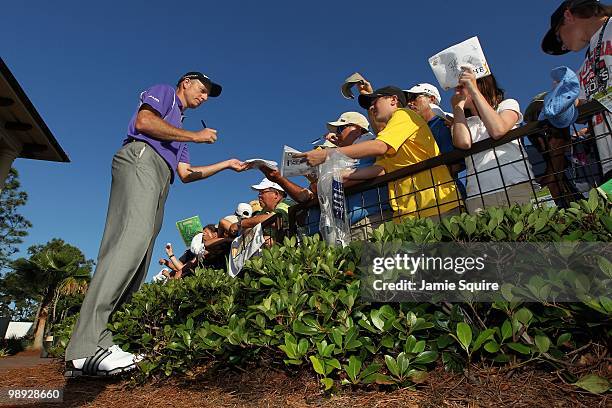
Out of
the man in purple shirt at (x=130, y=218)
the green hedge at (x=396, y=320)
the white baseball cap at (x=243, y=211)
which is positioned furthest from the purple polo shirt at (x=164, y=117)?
the white baseball cap at (x=243, y=211)

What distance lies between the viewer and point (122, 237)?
235 cm

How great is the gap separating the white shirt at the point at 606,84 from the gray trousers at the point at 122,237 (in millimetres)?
2860

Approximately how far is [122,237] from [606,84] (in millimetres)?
3676

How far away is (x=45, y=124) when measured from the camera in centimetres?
936

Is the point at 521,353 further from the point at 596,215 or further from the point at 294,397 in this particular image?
the point at 294,397

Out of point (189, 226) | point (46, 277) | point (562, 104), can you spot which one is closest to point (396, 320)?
point (562, 104)

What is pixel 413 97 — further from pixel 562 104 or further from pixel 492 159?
pixel 562 104

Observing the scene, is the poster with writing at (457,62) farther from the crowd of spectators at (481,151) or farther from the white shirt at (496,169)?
the white shirt at (496,169)

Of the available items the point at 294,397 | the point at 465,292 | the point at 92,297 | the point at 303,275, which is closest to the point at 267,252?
the point at 303,275

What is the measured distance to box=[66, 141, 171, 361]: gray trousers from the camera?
2.17m

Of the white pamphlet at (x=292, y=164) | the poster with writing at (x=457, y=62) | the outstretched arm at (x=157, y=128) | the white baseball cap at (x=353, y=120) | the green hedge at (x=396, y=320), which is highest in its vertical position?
the white baseball cap at (x=353, y=120)

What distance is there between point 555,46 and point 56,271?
2671cm

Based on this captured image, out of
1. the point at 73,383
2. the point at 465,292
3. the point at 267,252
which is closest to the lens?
the point at 465,292

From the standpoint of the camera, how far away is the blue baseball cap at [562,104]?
2.43 m
